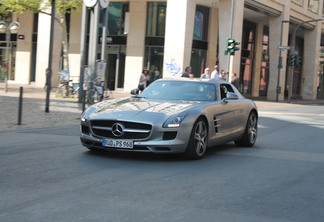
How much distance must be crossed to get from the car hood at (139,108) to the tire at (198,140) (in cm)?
32

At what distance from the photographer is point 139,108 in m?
8.05

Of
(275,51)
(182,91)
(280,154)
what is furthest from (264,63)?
(182,91)

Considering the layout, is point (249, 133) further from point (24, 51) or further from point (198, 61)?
point (24, 51)

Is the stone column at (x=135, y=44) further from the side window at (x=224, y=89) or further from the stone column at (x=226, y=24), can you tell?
the side window at (x=224, y=89)

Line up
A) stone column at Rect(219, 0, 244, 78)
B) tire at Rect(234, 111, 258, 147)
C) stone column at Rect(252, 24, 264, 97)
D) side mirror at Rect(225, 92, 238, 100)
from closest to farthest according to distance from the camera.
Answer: side mirror at Rect(225, 92, 238, 100) → tire at Rect(234, 111, 258, 147) → stone column at Rect(219, 0, 244, 78) → stone column at Rect(252, 24, 264, 97)

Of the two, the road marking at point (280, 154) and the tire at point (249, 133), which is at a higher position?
the tire at point (249, 133)

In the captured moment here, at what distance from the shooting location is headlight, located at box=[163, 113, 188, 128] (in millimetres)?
7605

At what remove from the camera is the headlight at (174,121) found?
25.0ft

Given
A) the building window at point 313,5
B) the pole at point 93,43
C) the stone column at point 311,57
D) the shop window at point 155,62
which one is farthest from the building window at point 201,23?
the stone column at point 311,57

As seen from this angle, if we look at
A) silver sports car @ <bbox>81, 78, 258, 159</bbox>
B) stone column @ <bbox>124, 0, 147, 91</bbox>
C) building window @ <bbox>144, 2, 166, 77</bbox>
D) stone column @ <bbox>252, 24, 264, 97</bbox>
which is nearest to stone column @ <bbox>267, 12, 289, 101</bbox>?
stone column @ <bbox>252, 24, 264, 97</bbox>

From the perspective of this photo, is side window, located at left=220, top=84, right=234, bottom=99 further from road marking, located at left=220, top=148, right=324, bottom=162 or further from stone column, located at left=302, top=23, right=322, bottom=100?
stone column, located at left=302, top=23, right=322, bottom=100

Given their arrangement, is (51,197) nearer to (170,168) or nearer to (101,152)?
(170,168)

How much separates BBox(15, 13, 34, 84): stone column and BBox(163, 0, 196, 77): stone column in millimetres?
14616

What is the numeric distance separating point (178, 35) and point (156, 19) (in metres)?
5.96
